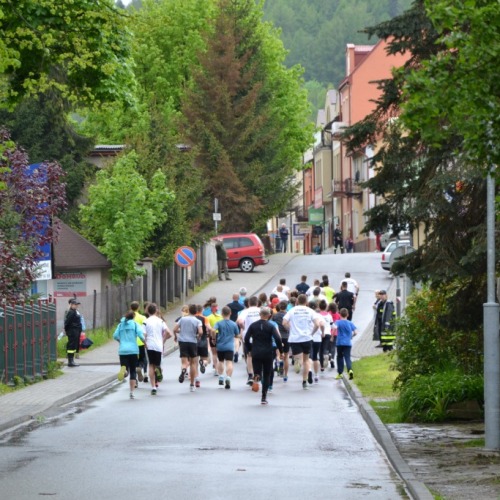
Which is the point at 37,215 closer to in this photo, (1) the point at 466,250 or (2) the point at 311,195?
(1) the point at 466,250

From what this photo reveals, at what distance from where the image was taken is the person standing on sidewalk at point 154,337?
2608 cm

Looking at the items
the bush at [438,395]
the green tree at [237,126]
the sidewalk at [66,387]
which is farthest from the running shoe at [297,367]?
the green tree at [237,126]

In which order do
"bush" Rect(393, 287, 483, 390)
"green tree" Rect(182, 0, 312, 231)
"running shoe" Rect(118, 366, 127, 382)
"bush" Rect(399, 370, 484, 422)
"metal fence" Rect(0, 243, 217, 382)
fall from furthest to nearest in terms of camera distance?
"green tree" Rect(182, 0, 312, 231), "metal fence" Rect(0, 243, 217, 382), "running shoe" Rect(118, 366, 127, 382), "bush" Rect(393, 287, 483, 390), "bush" Rect(399, 370, 484, 422)

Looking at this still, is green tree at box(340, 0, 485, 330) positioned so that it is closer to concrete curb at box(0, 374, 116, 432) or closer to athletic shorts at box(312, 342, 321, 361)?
concrete curb at box(0, 374, 116, 432)

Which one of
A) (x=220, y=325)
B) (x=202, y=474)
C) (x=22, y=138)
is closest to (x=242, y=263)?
(x=22, y=138)

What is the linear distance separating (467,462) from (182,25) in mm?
67830

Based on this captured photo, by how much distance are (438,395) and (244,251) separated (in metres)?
44.5

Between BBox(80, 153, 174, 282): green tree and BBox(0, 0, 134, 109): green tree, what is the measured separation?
24.6m

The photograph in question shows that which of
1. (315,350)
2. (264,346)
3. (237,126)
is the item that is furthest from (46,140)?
(264,346)

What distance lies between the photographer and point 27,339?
28.8m

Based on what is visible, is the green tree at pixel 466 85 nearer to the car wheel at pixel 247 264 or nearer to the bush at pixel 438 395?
the bush at pixel 438 395

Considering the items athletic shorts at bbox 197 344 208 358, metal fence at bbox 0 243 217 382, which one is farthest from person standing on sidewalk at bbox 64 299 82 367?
athletic shorts at bbox 197 344 208 358

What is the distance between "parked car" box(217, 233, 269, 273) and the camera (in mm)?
63594

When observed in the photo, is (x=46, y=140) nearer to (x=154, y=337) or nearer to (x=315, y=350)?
(x=315, y=350)
